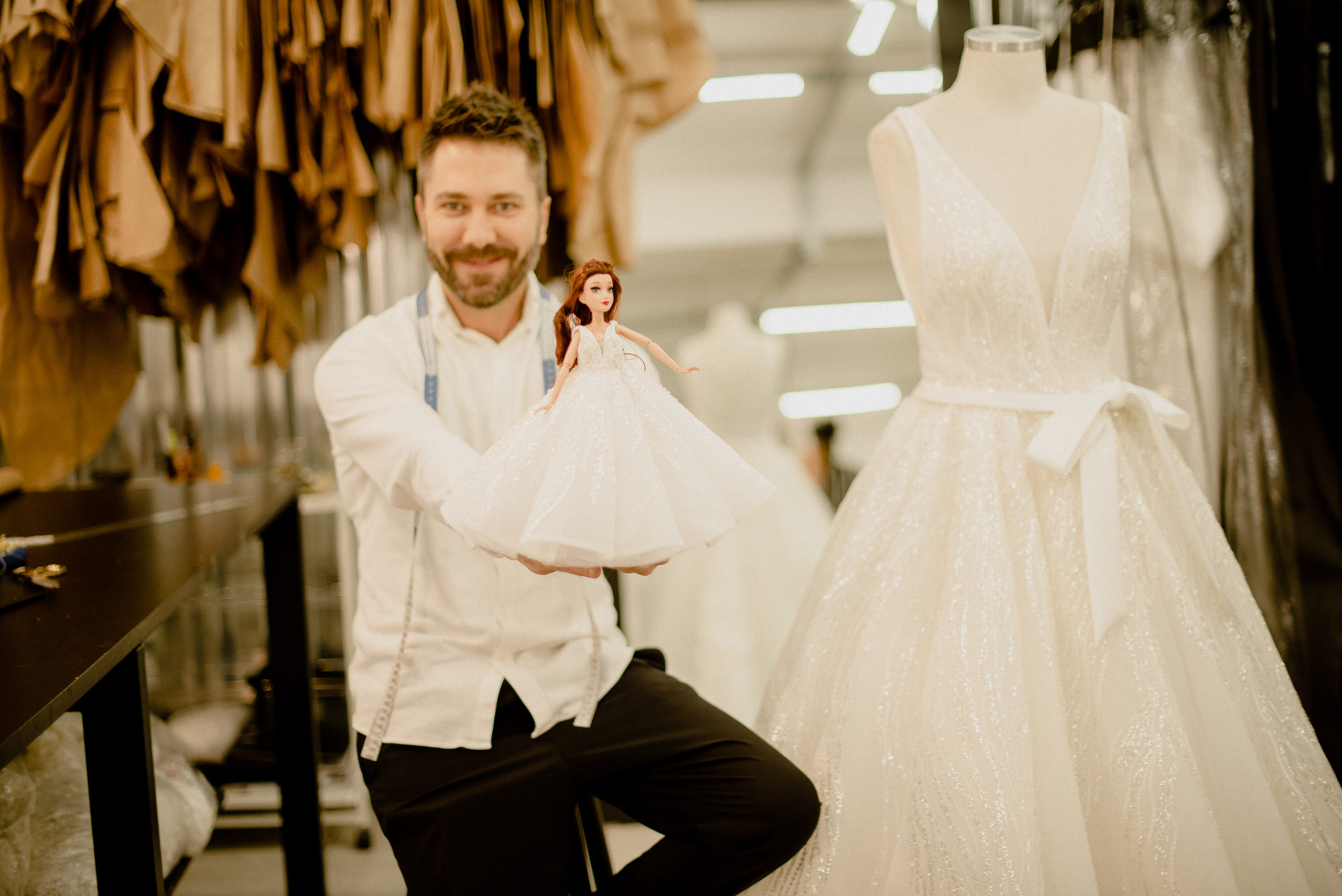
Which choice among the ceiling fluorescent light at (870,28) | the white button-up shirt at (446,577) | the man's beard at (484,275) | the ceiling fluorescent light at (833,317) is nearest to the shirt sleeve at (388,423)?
the white button-up shirt at (446,577)

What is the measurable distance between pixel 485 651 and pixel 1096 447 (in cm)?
93

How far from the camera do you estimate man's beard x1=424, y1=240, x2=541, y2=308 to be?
1259 mm

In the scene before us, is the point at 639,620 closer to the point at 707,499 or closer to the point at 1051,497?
the point at 1051,497

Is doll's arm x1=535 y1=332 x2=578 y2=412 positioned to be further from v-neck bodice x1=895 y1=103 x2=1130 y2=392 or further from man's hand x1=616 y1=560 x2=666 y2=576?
v-neck bodice x1=895 y1=103 x2=1130 y2=392

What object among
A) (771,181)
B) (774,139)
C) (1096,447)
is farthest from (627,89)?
(771,181)

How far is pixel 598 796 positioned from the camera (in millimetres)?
1350

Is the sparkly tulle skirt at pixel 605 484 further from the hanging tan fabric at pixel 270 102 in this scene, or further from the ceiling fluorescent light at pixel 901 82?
the ceiling fluorescent light at pixel 901 82

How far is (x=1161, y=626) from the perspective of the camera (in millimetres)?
1277

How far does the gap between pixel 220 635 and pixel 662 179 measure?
173 inches

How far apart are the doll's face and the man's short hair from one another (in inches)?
14.3

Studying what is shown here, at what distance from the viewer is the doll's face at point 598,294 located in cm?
99

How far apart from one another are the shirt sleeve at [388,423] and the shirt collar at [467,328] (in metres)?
0.06

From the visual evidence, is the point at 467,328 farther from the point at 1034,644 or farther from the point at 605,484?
the point at 1034,644

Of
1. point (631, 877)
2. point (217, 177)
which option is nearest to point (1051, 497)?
point (631, 877)
